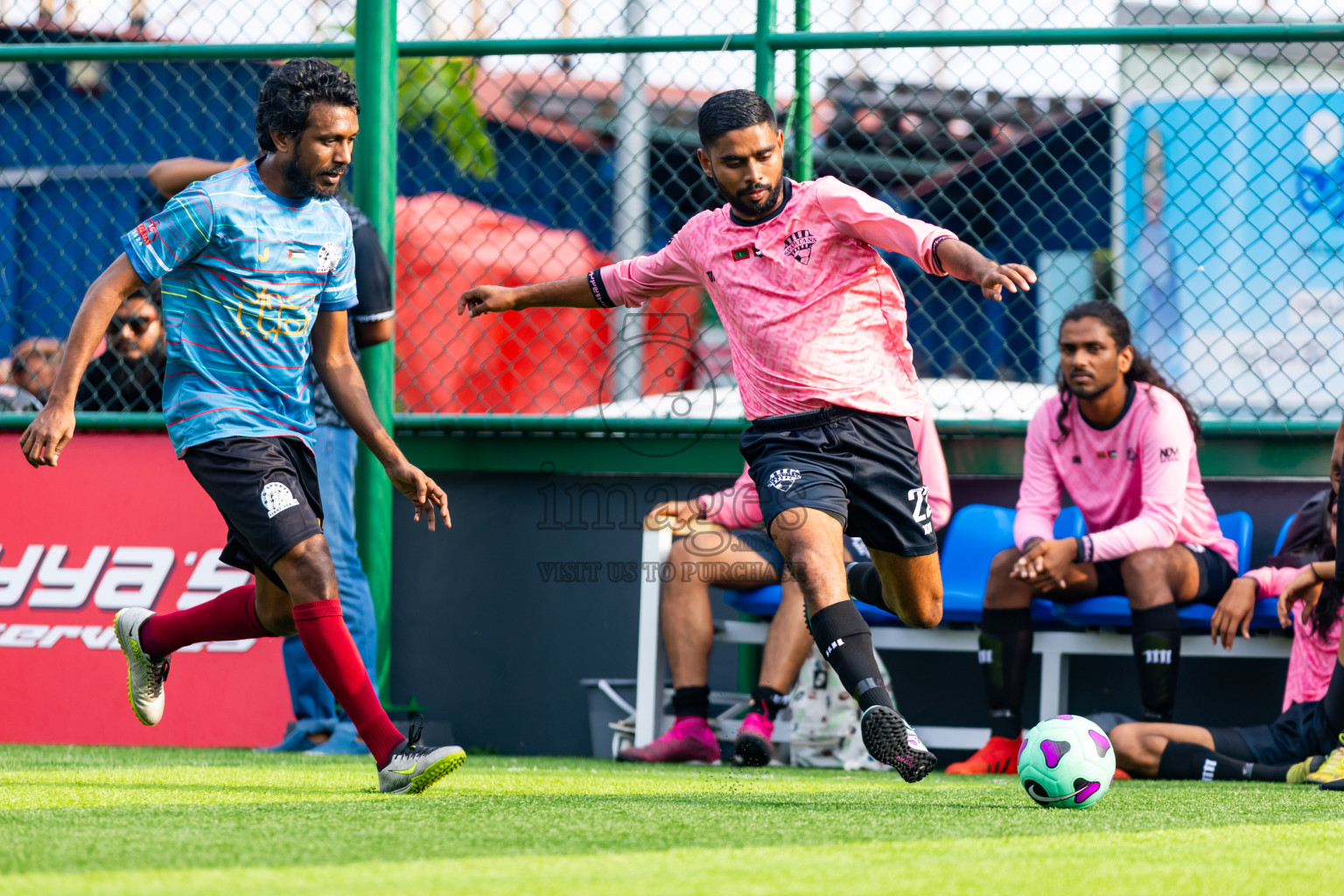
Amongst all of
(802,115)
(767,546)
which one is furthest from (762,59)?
(767,546)

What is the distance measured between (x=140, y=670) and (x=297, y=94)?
5.60 feet

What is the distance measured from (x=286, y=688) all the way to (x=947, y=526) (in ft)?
8.62

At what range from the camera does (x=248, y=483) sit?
364 centimetres

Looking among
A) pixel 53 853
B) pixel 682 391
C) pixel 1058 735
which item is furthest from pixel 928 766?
pixel 682 391

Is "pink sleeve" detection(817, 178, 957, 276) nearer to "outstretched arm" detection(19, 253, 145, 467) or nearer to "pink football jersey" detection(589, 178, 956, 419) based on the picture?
Result: "pink football jersey" detection(589, 178, 956, 419)

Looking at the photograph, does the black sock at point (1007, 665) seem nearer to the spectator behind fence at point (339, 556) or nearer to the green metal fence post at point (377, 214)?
the spectator behind fence at point (339, 556)

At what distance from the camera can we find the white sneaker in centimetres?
423

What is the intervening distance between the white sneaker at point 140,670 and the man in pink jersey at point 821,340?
5.95 ft

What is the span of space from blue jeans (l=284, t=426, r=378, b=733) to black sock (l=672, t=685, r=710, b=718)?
3.69ft

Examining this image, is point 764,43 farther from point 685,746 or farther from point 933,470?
point 685,746

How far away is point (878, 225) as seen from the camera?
12.5 ft

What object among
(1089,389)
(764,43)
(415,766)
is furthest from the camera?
(764,43)

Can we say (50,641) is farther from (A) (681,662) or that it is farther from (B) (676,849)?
(B) (676,849)

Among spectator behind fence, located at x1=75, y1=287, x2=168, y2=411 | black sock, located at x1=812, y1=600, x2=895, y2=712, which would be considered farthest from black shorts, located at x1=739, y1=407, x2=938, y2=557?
spectator behind fence, located at x1=75, y1=287, x2=168, y2=411
